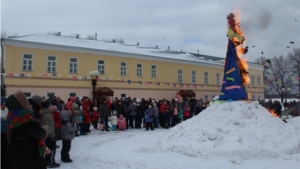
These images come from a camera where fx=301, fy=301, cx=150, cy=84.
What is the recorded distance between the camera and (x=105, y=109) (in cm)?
1652

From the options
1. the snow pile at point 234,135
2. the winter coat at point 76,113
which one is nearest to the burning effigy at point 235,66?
the snow pile at point 234,135

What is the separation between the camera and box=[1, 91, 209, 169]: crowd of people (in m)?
4.38

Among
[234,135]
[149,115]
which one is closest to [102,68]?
[149,115]

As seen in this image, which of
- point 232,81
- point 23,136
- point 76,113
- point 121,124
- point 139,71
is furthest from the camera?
point 139,71

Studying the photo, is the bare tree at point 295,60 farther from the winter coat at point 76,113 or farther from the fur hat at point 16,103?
the fur hat at point 16,103

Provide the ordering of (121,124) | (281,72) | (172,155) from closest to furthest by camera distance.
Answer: (172,155), (121,124), (281,72)

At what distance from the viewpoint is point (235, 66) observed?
12.4 metres

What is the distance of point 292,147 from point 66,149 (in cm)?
736

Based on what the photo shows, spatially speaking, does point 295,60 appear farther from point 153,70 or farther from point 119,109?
point 119,109

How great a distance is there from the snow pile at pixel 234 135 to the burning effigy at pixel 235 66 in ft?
1.68

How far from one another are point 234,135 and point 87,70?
68.4 ft

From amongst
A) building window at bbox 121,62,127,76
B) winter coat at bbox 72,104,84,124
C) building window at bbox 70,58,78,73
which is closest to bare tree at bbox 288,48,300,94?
building window at bbox 121,62,127,76

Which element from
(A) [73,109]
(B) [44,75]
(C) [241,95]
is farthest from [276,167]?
(B) [44,75]

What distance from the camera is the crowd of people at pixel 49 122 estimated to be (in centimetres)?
438
